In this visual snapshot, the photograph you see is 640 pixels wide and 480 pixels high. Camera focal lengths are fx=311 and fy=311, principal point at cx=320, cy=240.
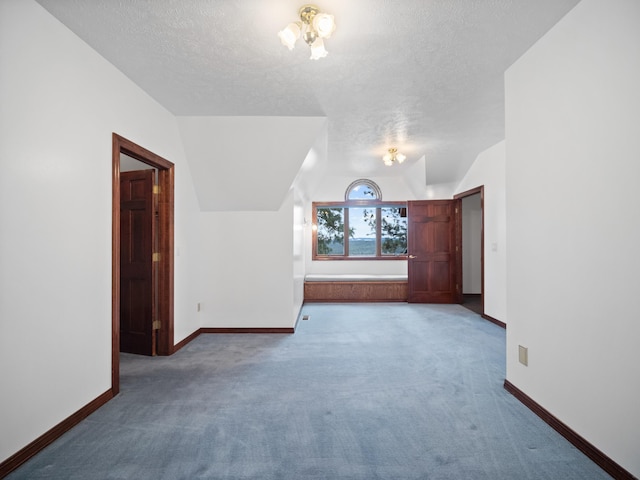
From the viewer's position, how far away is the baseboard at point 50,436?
1.58m

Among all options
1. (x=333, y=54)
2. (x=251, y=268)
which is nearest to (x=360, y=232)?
(x=251, y=268)

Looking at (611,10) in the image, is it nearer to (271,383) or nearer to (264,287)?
(271,383)

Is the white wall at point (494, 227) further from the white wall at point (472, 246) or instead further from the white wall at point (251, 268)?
the white wall at point (251, 268)

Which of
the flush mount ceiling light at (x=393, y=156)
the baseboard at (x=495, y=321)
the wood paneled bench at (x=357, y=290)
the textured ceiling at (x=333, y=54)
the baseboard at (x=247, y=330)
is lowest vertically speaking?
the baseboard at (x=247, y=330)

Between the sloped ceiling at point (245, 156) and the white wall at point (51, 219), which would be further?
the sloped ceiling at point (245, 156)

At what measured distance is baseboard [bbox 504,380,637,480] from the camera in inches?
59.6

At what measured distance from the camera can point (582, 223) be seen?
1750mm

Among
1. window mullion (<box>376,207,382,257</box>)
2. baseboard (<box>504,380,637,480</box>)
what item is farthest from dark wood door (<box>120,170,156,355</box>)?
window mullion (<box>376,207,382,257</box>)

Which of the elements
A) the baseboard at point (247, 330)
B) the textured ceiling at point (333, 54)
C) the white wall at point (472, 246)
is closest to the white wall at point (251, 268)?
the baseboard at point (247, 330)

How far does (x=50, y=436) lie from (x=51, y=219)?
126 centimetres

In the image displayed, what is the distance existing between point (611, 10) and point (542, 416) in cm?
236

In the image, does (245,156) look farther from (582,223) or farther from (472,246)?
(472,246)

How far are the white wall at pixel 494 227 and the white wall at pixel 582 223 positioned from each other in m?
2.12

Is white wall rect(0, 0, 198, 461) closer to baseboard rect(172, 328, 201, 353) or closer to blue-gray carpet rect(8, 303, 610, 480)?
blue-gray carpet rect(8, 303, 610, 480)
